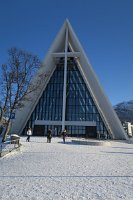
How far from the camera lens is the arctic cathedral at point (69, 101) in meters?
35.8

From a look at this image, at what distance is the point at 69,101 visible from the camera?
128 ft

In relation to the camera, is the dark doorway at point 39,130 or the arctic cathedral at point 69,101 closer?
the arctic cathedral at point 69,101

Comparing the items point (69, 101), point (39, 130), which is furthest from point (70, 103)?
point (39, 130)

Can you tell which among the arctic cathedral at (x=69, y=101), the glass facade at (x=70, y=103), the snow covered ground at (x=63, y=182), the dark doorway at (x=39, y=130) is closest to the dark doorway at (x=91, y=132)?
the arctic cathedral at (x=69, y=101)

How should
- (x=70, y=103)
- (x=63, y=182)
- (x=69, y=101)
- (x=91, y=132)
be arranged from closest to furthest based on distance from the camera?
1. (x=63, y=182)
2. (x=91, y=132)
3. (x=70, y=103)
4. (x=69, y=101)

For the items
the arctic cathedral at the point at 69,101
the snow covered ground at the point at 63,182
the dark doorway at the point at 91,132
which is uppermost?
the arctic cathedral at the point at 69,101

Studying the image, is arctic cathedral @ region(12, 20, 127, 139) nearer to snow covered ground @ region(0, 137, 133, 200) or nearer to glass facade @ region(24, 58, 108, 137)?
glass facade @ region(24, 58, 108, 137)

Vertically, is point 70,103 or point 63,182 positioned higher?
point 70,103

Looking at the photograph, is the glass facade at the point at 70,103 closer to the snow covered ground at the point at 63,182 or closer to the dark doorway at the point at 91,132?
the dark doorway at the point at 91,132

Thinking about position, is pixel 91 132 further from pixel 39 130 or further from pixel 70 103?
pixel 39 130

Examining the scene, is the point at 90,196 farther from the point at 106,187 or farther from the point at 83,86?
the point at 83,86

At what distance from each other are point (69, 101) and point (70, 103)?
0.37 metres

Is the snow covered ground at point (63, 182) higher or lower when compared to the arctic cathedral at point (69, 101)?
lower

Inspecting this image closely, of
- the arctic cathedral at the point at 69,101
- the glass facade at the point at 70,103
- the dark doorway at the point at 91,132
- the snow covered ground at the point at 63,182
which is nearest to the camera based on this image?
the snow covered ground at the point at 63,182
